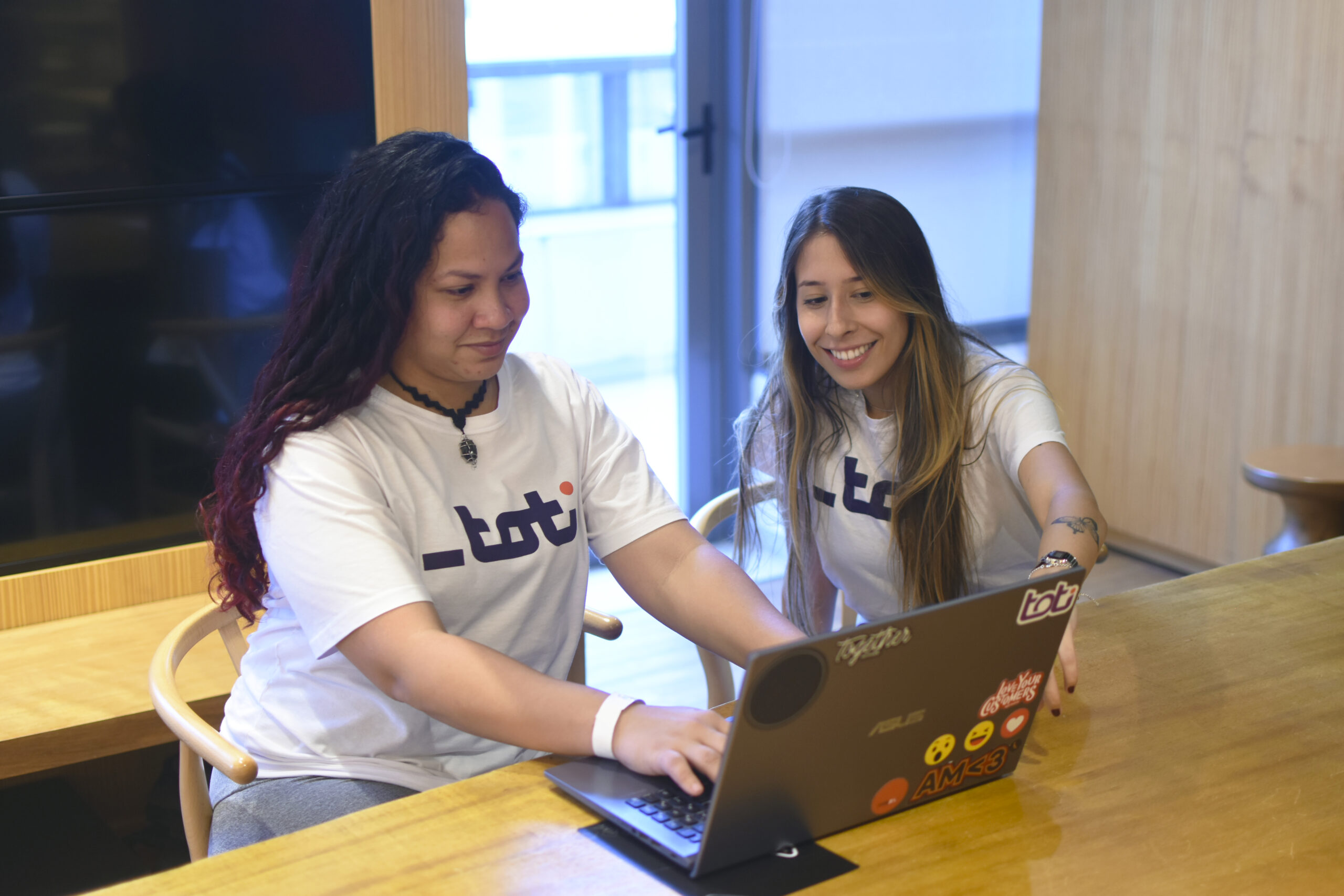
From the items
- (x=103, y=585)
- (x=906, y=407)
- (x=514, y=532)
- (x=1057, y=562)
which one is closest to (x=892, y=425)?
(x=906, y=407)

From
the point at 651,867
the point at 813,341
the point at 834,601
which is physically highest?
the point at 813,341

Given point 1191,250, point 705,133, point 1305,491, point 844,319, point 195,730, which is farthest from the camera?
point 705,133

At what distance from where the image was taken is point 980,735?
3.85 feet

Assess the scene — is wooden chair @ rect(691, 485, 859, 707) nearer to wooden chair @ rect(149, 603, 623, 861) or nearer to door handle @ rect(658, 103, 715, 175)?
wooden chair @ rect(149, 603, 623, 861)

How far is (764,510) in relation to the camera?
2.28m

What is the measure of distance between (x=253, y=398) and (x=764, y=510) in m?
1.00

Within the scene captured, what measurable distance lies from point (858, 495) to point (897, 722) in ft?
2.97

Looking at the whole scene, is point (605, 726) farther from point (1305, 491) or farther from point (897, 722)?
point (1305, 491)

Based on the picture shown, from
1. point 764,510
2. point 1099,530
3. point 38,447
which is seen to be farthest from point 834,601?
point 38,447

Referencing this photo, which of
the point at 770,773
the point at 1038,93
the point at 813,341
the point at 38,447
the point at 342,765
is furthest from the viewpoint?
the point at 1038,93

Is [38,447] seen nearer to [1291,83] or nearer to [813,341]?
[813,341]

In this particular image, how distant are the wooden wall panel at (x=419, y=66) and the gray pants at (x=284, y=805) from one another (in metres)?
1.28

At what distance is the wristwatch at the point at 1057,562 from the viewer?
1514 mm

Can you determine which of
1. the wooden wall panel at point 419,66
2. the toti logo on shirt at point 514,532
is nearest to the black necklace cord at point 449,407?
the toti logo on shirt at point 514,532
